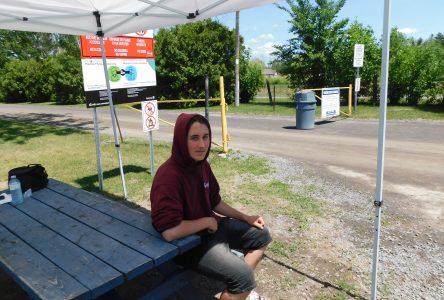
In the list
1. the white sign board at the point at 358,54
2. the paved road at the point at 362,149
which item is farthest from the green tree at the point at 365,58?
the paved road at the point at 362,149

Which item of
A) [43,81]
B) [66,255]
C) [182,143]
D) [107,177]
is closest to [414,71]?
[107,177]

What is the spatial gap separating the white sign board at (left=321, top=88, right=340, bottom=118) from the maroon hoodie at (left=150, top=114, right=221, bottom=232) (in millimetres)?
10851

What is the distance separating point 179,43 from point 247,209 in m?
19.2

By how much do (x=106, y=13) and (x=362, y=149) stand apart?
265 inches

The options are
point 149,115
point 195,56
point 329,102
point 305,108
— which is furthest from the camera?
point 195,56

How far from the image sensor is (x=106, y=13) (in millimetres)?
4418

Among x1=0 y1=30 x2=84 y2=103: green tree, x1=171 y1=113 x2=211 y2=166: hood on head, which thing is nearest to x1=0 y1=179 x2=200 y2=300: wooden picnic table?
x1=171 y1=113 x2=211 y2=166: hood on head

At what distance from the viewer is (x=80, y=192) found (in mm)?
3572

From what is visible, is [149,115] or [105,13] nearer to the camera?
[105,13]

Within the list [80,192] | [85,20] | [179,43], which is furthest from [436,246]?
[179,43]

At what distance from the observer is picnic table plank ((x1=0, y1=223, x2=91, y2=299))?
1.86 meters

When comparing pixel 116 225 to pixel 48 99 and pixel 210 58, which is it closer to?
pixel 210 58

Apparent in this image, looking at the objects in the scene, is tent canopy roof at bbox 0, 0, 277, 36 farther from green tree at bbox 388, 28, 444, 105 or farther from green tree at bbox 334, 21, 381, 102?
green tree at bbox 334, 21, 381, 102

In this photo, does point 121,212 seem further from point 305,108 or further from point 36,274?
point 305,108
